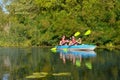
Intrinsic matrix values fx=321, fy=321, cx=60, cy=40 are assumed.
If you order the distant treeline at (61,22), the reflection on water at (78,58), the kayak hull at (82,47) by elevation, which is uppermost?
the distant treeline at (61,22)

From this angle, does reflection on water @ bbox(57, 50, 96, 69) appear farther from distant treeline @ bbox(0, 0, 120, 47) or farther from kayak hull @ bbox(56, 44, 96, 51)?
distant treeline @ bbox(0, 0, 120, 47)

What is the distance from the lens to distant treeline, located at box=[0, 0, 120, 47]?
40.5 metres

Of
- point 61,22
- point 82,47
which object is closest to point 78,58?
point 82,47

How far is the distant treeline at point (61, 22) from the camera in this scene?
40.5 meters

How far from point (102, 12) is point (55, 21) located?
633 cm

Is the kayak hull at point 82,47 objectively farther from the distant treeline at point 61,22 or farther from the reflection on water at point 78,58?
the distant treeline at point 61,22

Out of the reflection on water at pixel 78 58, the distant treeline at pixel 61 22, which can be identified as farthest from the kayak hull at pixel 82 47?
the distant treeline at pixel 61 22

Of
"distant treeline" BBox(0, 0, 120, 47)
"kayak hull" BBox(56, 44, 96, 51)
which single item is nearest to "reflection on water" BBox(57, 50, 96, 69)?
"kayak hull" BBox(56, 44, 96, 51)

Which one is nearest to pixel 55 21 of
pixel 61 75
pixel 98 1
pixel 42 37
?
pixel 42 37

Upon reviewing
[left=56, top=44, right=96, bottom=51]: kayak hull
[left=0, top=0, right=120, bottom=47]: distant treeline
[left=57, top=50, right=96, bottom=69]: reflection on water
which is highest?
[left=0, top=0, right=120, bottom=47]: distant treeline

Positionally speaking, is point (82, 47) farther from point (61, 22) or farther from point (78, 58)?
point (61, 22)

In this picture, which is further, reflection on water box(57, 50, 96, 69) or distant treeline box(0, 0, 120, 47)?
distant treeline box(0, 0, 120, 47)

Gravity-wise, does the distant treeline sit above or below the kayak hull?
above

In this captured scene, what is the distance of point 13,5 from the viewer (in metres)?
49.5
